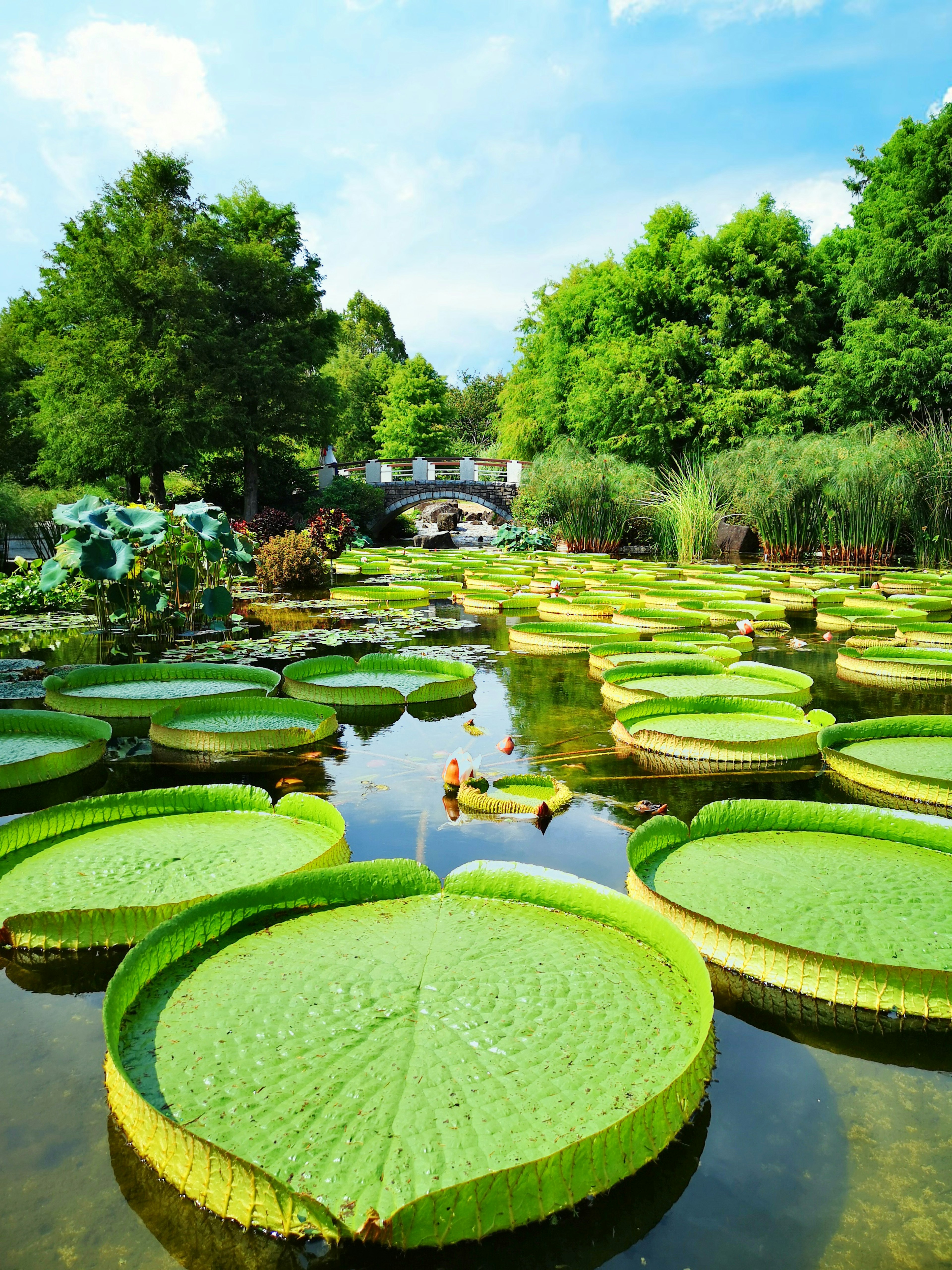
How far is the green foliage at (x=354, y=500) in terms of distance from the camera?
23812 mm

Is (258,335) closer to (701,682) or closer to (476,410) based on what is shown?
(701,682)

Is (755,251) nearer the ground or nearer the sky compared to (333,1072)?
nearer the sky

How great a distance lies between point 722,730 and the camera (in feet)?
11.9

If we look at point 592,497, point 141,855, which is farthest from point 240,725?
point 592,497

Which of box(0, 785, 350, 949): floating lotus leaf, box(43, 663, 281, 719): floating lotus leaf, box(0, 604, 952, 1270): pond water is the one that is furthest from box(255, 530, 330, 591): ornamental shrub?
box(0, 604, 952, 1270): pond water

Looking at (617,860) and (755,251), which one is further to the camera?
(755,251)

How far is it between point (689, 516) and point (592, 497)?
2.55 metres

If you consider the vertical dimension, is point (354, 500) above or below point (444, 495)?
below

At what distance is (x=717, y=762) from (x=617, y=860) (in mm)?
1160

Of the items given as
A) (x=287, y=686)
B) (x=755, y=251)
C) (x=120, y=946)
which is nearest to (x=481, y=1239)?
(x=120, y=946)

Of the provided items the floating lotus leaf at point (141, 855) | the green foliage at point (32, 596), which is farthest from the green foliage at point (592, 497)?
the floating lotus leaf at point (141, 855)

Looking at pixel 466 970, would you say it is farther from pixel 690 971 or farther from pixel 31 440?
pixel 31 440

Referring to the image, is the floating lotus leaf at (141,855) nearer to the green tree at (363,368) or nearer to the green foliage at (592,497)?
the green foliage at (592,497)

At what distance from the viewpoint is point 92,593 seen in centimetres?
673
